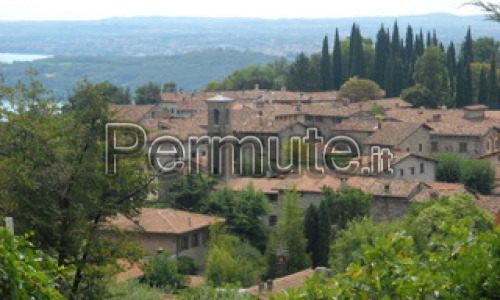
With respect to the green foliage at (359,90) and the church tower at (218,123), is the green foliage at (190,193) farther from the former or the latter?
the green foliage at (359,90)

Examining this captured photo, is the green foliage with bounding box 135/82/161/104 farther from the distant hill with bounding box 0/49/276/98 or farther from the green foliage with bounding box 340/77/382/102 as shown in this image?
the distant hill with bounding box 0/49/276/98

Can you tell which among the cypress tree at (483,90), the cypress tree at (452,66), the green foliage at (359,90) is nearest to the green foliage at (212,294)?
the cypress tree at (483,90)

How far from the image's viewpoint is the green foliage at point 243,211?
3897 centimetres

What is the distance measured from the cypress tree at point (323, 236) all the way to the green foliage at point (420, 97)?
37693 millimetres

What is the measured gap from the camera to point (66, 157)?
17.5 metres

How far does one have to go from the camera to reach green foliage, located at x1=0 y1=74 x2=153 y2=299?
54.3ft

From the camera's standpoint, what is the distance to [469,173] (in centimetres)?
4969

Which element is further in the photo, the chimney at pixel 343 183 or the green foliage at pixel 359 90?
the green foliage at pixel 359 90

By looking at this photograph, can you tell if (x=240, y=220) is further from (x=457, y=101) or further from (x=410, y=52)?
(x=410, y=52)

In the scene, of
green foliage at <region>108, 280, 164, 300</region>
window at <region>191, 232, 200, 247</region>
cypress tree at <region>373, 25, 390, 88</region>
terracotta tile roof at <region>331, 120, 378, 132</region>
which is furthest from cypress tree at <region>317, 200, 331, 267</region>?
cypress tree at <region>373, 25, 390, 88</region>

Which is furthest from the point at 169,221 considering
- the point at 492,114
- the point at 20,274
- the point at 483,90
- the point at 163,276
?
the point at 483,90

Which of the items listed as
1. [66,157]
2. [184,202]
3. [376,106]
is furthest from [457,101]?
[66,157]

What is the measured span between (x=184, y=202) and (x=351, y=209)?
709 centimetres

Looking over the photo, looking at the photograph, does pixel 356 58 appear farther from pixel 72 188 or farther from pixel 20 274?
pixel 20 274
